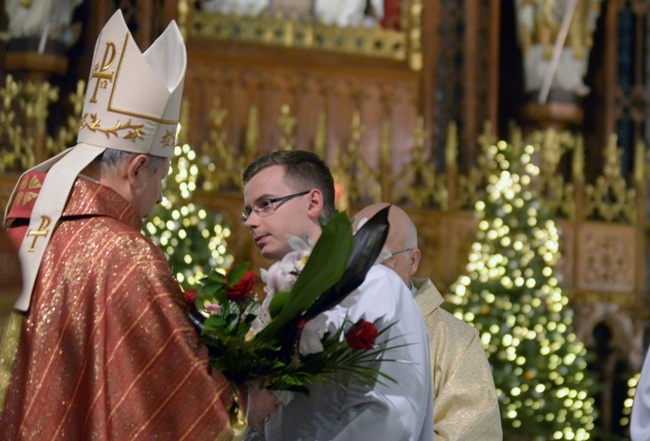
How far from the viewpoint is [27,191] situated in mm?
2760

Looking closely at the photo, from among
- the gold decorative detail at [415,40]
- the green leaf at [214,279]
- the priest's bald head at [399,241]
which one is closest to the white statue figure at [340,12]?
the gold decorative detail at [415,40]

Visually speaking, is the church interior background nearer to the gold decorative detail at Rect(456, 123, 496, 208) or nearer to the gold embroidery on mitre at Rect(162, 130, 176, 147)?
the gold decorative detail at Rect(456, 123, 496, 208)

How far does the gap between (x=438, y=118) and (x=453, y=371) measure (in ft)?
22.0

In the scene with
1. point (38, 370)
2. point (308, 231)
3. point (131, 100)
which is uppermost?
point (131, 100)

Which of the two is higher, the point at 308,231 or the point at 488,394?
the point at 308,231

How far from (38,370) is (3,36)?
23.1 feet

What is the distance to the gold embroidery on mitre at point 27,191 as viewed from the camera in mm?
2746

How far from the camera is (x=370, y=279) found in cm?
274

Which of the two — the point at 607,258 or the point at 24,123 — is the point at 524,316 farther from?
the point at 24,123

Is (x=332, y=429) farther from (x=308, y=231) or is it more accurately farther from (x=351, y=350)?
(x=308, y=231)

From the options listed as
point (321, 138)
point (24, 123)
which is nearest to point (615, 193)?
point (321, 138)

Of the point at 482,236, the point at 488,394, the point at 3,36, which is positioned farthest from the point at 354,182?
the point at 488,394

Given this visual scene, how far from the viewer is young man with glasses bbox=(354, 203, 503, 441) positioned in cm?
365

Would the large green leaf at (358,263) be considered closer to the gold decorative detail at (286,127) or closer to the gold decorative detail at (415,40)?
the gold decorative detail at (286,127)
